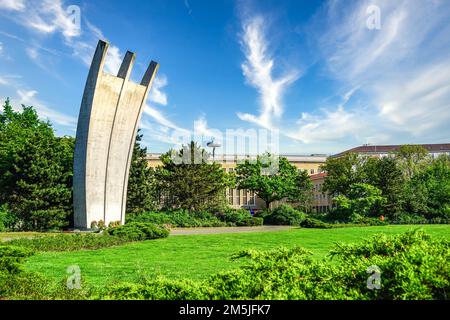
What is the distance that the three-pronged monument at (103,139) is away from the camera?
60.2 feet

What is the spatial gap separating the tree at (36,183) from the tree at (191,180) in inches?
397

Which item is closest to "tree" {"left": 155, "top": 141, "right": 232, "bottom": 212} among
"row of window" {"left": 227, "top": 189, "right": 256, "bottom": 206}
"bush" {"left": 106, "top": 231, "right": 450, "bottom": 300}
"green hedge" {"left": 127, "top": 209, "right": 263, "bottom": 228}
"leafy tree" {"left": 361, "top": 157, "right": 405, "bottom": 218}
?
"green hedge" {"left": 127, "top": 209, "right": 263, "bottom": 228}

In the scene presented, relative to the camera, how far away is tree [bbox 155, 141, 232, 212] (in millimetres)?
32281

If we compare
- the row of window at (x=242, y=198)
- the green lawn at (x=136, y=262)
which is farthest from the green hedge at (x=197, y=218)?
the row of window at (x=242, y=198)

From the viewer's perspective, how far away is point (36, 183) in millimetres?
21688

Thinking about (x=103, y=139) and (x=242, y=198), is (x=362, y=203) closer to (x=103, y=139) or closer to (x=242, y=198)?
(x=103, y=139)

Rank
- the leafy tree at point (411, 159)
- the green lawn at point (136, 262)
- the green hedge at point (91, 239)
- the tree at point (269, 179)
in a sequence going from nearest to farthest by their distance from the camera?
1. the green lawn at point (136, 262)
2. the green hedge at point (91, 239)
3. the tree at point (269, 179)
4. the leafy tree at point (411, 159)

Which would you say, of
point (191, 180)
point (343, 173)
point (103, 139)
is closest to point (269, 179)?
point (343, 173)

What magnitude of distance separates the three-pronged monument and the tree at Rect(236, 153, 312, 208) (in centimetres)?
2058

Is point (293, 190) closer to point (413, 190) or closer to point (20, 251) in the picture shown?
point (413, 190)

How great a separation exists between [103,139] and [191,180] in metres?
13.9

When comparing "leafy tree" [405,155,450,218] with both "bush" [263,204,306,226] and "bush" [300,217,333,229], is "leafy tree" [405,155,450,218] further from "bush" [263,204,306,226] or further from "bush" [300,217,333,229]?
"bush" [300,217,333,229]

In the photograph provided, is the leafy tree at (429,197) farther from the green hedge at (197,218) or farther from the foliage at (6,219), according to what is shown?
the foliage at (6,219)
